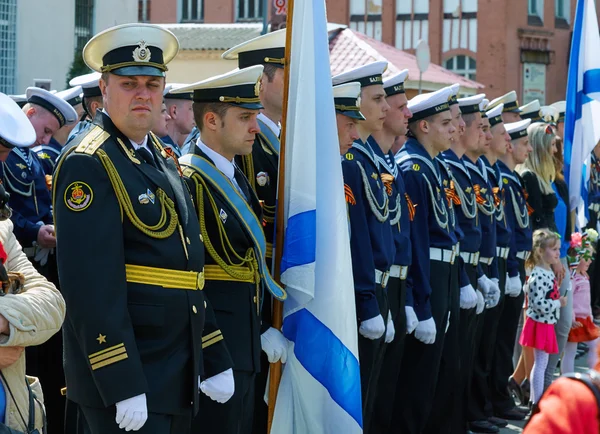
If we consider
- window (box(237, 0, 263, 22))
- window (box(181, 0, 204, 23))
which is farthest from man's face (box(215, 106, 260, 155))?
window (box(181, 0, 204, 23))

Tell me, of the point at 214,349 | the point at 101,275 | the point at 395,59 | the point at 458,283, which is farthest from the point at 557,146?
the point at 395,59

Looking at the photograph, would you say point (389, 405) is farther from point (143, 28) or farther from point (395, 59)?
point (395, 59)

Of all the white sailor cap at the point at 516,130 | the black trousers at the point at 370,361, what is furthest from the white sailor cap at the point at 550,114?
the black trousers at the point at 370,361

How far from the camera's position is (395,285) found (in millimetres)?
6363

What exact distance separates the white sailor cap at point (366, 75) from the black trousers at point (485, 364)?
2.43m

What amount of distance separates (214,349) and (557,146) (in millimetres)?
5852

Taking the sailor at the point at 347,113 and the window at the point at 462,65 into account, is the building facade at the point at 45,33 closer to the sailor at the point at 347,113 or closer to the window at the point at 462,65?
the sailor at the point at 347,113

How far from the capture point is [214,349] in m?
4.39

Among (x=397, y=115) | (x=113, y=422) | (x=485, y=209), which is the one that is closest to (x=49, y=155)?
(x=397, y=115)

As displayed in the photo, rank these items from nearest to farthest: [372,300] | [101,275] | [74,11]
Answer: [101,275] → [372,300] → [74,11]

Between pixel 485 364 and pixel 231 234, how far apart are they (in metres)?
3.97

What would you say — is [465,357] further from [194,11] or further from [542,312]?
[194,11]

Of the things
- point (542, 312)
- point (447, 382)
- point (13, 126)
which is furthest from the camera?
point (542, 312)

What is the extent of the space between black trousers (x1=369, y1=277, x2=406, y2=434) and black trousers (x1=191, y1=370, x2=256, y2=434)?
179 centimetres
